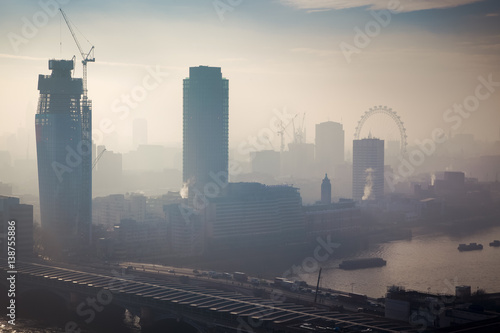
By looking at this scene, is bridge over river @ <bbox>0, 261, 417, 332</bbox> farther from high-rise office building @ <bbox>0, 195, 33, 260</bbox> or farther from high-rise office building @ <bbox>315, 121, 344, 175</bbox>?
high-rise office building @ <bbox>315, 121, 344, 175</bbox>

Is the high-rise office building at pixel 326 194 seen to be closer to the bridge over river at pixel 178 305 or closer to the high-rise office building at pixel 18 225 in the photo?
the high-rise office building at pixel 18 225

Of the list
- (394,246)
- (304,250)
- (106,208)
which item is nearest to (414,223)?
(394,246)

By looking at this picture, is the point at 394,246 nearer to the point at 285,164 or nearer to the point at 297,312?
the point at 297,312

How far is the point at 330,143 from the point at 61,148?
227 ft

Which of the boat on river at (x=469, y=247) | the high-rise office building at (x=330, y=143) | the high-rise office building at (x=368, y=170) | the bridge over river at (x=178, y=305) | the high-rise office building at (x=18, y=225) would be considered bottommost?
the boat on river at (x=469, y=247)

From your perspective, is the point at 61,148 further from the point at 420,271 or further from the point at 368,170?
the point at 368,170

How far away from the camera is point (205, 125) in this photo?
51406 millimetres

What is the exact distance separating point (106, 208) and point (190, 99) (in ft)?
35.2

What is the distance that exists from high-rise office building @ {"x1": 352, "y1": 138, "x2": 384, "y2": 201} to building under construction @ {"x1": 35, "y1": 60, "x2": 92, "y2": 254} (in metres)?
34.6

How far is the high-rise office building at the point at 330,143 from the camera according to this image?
107m

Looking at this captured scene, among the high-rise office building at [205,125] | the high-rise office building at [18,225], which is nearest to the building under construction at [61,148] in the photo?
the high-rise office building at [18,225]

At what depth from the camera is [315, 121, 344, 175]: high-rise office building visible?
107 metres

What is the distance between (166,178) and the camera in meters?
93.9

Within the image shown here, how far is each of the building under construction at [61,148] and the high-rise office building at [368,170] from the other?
113 ft
